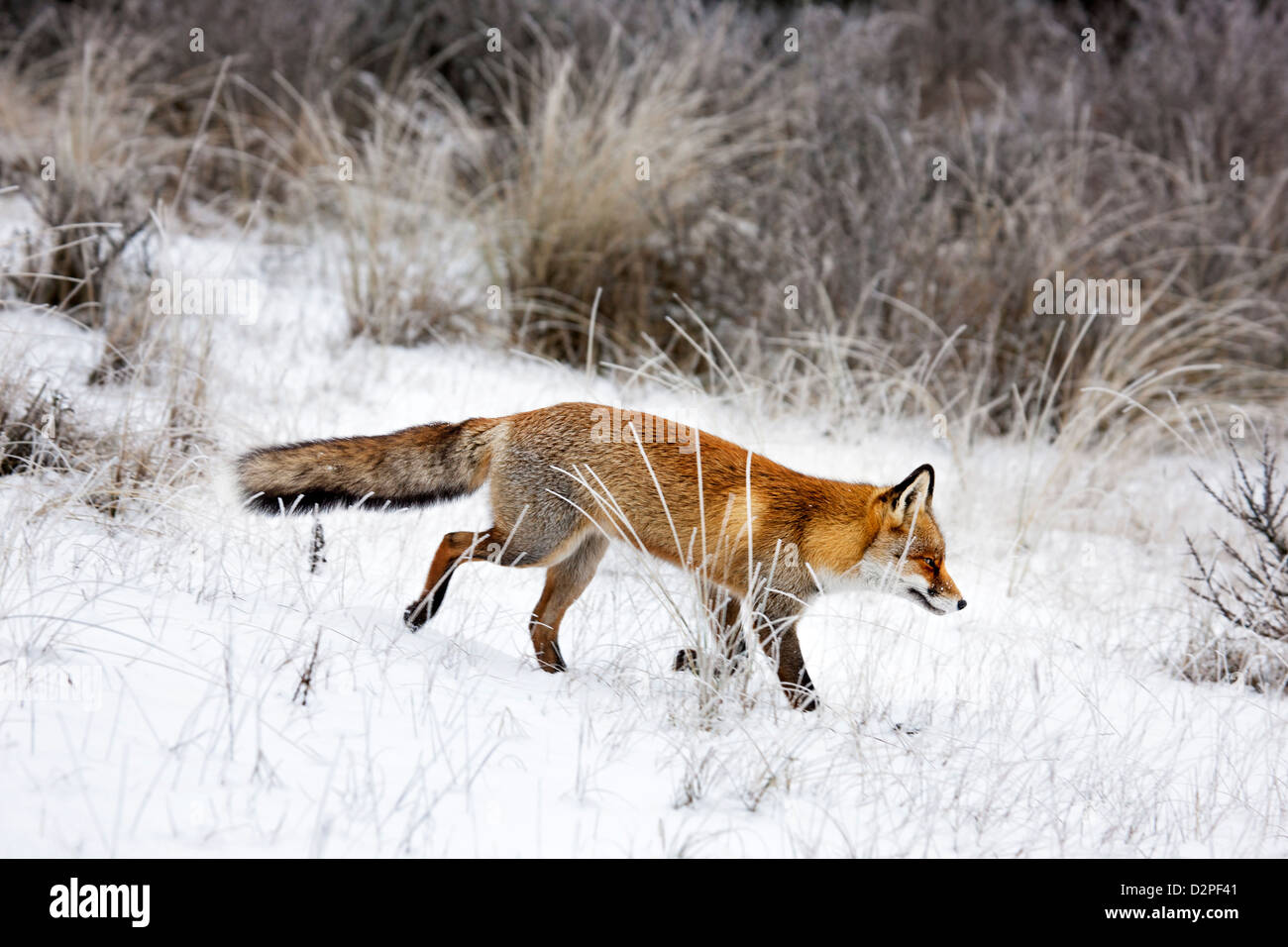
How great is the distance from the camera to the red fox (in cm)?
361

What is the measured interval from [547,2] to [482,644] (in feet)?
24.7

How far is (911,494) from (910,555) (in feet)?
0.70

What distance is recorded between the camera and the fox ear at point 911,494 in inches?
142

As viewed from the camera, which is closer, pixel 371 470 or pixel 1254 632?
pixel 371 470

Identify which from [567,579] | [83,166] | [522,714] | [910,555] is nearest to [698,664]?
[522,714]

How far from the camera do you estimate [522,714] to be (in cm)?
308

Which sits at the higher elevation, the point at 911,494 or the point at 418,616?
the point at 911,494

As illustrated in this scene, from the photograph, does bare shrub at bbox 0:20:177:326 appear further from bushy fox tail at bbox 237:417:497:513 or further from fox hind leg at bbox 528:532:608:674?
fox hind leg at bbox 528:532:608:674

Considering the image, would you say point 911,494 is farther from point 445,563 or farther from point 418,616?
point 418,616

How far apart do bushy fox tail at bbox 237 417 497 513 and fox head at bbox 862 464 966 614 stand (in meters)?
1.34

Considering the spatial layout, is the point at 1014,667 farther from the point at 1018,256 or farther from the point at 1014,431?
the point at 1018,256

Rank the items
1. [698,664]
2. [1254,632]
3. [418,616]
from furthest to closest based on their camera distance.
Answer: [1254,632], [418,616], [698,664]
